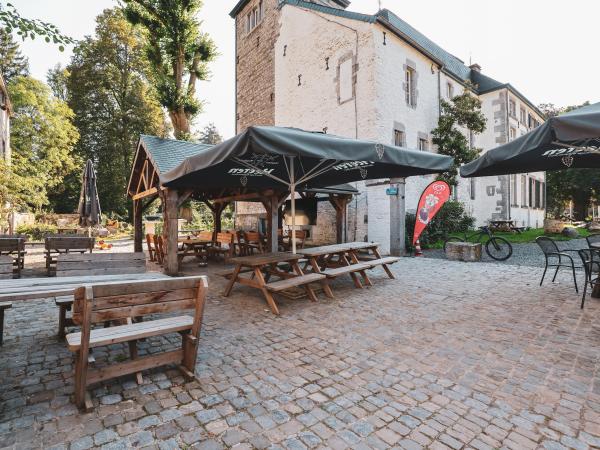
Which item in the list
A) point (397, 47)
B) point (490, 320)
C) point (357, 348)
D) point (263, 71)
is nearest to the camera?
point (357, 348)

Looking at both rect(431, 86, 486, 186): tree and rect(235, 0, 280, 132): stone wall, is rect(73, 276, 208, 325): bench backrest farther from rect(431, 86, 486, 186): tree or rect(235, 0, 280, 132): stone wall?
rect(235, 0, 280, 132): stone wall

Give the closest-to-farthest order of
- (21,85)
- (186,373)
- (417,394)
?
(417,394)
(186,373)
(21,85)

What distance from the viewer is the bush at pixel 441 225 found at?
471 inches

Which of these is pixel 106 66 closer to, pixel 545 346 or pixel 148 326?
pixel 148 326

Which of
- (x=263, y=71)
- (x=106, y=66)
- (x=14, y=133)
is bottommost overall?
(x=14, y=133)

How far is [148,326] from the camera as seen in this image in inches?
103

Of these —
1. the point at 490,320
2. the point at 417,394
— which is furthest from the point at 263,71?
the point at 417,394

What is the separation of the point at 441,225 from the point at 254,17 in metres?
15.0

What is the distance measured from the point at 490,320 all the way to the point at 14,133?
30.7m

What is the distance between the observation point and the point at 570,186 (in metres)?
30.3

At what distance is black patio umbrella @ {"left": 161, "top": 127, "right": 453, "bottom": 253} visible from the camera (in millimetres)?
3631

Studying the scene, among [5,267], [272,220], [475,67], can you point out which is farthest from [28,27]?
[475,67]

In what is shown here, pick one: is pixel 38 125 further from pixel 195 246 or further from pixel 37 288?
pixel 37 288

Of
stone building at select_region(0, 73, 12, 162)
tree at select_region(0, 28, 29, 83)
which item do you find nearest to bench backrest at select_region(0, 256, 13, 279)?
stone building at select_region(0, 73, 12, 162)
